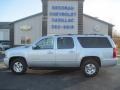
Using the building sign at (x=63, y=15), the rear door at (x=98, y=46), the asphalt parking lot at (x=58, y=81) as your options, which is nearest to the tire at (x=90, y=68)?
the asphalt parking lot at (x=58, y=81)

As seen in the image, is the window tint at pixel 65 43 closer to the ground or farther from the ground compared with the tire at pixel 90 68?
farther from the ground

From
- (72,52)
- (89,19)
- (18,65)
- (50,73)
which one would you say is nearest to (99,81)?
(72,52)

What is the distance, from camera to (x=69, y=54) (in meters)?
12.0

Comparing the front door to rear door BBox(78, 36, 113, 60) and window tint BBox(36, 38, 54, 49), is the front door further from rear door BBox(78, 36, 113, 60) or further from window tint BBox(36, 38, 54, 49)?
rear door BBox(78, 36, 113, 60)

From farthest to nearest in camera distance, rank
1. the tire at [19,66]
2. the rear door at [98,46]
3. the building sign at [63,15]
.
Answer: the building sign at [63,15]
the tire at [19,66]
the rear door at [98,46]

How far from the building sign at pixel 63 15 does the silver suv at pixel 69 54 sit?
1804 cm

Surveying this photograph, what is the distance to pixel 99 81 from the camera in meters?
10.9

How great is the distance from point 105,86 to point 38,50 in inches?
146

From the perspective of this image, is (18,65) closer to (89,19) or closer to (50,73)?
(50,73)

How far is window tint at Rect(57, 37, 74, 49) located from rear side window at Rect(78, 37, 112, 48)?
1.33 feet

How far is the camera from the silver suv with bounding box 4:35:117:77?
11953 millimetres

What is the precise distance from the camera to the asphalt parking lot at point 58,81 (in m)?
9.74

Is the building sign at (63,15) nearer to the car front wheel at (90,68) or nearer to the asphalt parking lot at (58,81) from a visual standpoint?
the asphalt parking lot at (58,81)

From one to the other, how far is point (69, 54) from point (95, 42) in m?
1.29
